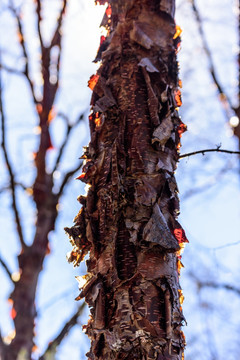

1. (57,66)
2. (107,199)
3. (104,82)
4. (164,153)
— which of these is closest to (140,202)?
(107,199)

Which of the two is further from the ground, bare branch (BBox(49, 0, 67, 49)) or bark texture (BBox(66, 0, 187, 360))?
bare branch (BBox(49, 0, 67, 49))

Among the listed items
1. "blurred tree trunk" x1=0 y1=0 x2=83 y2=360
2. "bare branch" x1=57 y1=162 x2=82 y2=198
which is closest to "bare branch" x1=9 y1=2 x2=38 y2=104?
"blurred tree trunk" x1=0 y1=0 x2=83 y2=360

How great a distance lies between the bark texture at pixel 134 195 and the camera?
1.05m

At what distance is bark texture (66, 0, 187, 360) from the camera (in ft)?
3.46

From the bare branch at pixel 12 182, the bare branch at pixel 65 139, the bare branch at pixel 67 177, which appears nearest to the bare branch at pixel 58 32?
the bare branch at pixel 65 139

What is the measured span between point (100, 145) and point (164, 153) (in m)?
0.20

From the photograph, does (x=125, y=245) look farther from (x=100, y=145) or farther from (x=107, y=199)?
(x=100, y=145)

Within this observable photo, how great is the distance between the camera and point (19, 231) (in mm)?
4434

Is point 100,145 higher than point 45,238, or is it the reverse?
point 45,238

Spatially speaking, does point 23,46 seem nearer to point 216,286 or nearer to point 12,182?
point 12,182

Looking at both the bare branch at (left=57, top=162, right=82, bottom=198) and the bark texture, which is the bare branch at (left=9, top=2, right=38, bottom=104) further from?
the bark texture

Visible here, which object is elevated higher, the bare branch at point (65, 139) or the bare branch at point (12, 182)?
the bare branch at point (65, 139)

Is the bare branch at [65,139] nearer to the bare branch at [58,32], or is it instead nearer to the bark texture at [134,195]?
the bare branch at [58,32]

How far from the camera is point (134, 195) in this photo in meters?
1.18
